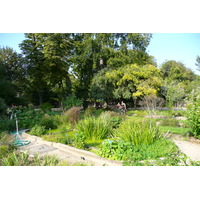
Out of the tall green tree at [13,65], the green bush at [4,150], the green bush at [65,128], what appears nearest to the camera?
the green bush at [4,150]

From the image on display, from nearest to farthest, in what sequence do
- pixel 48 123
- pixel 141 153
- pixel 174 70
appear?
pixel 141 153 → pixel 48 123 → pixel 174 70

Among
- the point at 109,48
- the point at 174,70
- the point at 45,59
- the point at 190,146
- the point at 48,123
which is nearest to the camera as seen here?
the point at 190,146

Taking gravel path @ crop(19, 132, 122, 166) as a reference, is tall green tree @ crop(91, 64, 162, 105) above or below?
above

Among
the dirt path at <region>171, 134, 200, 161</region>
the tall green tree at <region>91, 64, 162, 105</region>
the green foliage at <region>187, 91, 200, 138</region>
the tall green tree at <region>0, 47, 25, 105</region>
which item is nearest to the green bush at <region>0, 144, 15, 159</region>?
the dirt path at <region>171, 134, 200, 161</region>

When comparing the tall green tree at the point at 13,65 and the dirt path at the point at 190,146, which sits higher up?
the tall green tree at the point at 13,65

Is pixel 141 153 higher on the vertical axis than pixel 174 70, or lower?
lower

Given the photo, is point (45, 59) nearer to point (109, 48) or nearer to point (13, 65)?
point (13, 65)

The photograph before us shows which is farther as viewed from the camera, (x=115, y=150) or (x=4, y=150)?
(x=4, y=150)

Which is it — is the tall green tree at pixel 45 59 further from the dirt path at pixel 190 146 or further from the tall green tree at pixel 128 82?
the dirt path at pixel 190 146

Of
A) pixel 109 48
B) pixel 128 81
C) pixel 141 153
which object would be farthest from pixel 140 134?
pixel 109 48

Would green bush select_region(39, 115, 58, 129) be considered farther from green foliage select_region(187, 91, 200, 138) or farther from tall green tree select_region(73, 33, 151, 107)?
tall green tree select_region(73, 33, 151, 107)

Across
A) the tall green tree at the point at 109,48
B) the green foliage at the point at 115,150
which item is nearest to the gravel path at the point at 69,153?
the green foliage at the point at 115,150
